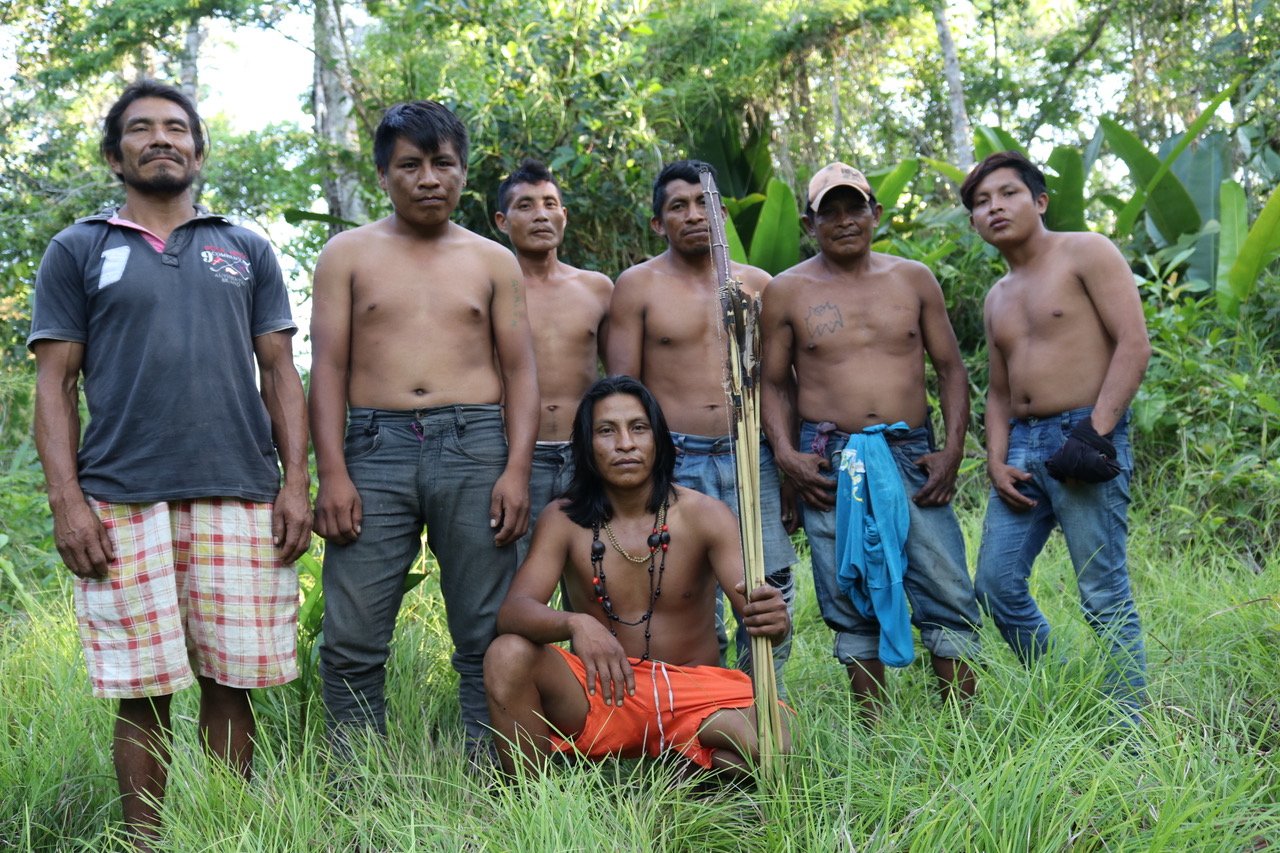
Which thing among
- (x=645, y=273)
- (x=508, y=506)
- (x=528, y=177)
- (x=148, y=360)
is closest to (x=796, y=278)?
(x=645, y=273)

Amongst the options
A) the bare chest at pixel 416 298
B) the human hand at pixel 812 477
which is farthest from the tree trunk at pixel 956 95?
the bare chest at pixel 416 298

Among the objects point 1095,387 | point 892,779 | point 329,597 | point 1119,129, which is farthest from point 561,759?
point 1119,129

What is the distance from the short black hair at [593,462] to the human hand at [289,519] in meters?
0.73

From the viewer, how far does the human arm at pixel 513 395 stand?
11.1ft

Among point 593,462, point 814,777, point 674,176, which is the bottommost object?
point 814,777

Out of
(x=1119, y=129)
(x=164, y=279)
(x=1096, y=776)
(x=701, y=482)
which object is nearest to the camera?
(x=1096, y=776)

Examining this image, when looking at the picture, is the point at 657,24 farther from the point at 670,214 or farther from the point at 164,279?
the point at 164,279

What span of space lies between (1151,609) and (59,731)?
12.6ft

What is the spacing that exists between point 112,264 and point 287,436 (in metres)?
0.63

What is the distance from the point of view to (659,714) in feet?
10.4

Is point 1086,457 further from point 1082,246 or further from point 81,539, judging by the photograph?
point 81,539

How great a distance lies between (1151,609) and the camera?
14.9ft

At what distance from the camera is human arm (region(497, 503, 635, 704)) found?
9.80ft

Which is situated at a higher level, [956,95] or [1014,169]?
[956,95]
